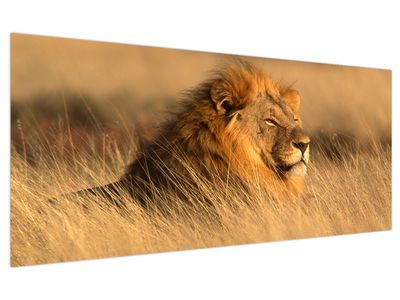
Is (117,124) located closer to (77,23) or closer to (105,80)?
(105,80)

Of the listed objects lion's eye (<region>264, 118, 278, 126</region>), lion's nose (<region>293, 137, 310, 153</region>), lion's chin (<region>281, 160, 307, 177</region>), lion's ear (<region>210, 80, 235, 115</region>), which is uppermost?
lion's ear (<region>210, 80, 235, 115</region>)

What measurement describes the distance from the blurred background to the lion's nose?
341 mm

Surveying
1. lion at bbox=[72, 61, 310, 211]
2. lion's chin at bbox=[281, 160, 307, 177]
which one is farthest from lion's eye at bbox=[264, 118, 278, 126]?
lion's chin at bbox=[281, 160, 307, 177]

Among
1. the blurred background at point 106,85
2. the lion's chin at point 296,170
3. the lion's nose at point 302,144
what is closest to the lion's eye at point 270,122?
the lion's nose at point 302,144

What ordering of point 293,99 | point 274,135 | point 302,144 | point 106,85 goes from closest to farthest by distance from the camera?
point 106,85
point 274,135
point 302,144
point 293,99

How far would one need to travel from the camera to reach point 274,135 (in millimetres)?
5523

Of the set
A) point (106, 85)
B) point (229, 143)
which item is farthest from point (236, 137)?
point (106, 85)

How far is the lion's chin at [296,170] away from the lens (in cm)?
559

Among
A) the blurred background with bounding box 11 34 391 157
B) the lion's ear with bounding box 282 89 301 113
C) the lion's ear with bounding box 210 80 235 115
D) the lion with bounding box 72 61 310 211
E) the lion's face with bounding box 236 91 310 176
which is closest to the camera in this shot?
the blurred background with bounding box 11 34 391 157

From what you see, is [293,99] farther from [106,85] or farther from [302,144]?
[106,85]

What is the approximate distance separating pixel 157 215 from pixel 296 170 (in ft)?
4.11

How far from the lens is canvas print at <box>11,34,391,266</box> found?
15.5ft

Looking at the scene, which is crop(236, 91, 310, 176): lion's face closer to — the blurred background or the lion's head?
the lion's head

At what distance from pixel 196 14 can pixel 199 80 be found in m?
0.55
